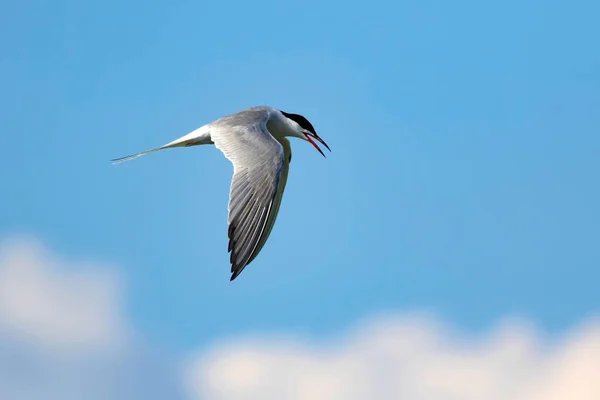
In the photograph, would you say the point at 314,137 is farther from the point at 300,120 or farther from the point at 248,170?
the point at 248,170

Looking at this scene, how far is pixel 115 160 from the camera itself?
43.0 ft

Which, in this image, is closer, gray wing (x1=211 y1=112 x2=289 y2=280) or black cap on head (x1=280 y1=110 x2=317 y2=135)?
gray wing (x1=211 y1=112 x2=289 y2=280)

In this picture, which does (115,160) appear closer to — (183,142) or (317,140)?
(183,142)

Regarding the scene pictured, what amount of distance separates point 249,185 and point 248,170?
253mm

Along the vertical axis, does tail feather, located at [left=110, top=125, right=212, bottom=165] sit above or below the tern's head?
below

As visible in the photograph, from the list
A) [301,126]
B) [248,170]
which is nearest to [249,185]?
[248,170]

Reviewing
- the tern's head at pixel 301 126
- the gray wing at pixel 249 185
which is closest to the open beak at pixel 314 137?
the tern's head at pixel 301 126

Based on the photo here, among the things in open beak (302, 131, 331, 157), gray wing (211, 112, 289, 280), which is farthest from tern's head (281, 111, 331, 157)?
gray wing (211, 112, 289, 280)

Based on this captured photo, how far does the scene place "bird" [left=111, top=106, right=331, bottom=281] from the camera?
10297 mm

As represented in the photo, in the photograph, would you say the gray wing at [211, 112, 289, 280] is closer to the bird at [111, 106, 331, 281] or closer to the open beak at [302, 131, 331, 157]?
the bird at [111, 106, 331, 281]

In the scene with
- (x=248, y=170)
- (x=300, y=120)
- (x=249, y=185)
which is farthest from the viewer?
(x=300, y=120)

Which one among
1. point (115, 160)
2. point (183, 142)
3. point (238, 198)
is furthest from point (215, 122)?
point (238, 198)

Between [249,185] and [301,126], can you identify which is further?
[301,126]

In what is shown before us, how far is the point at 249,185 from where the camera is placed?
10719 millimetres
